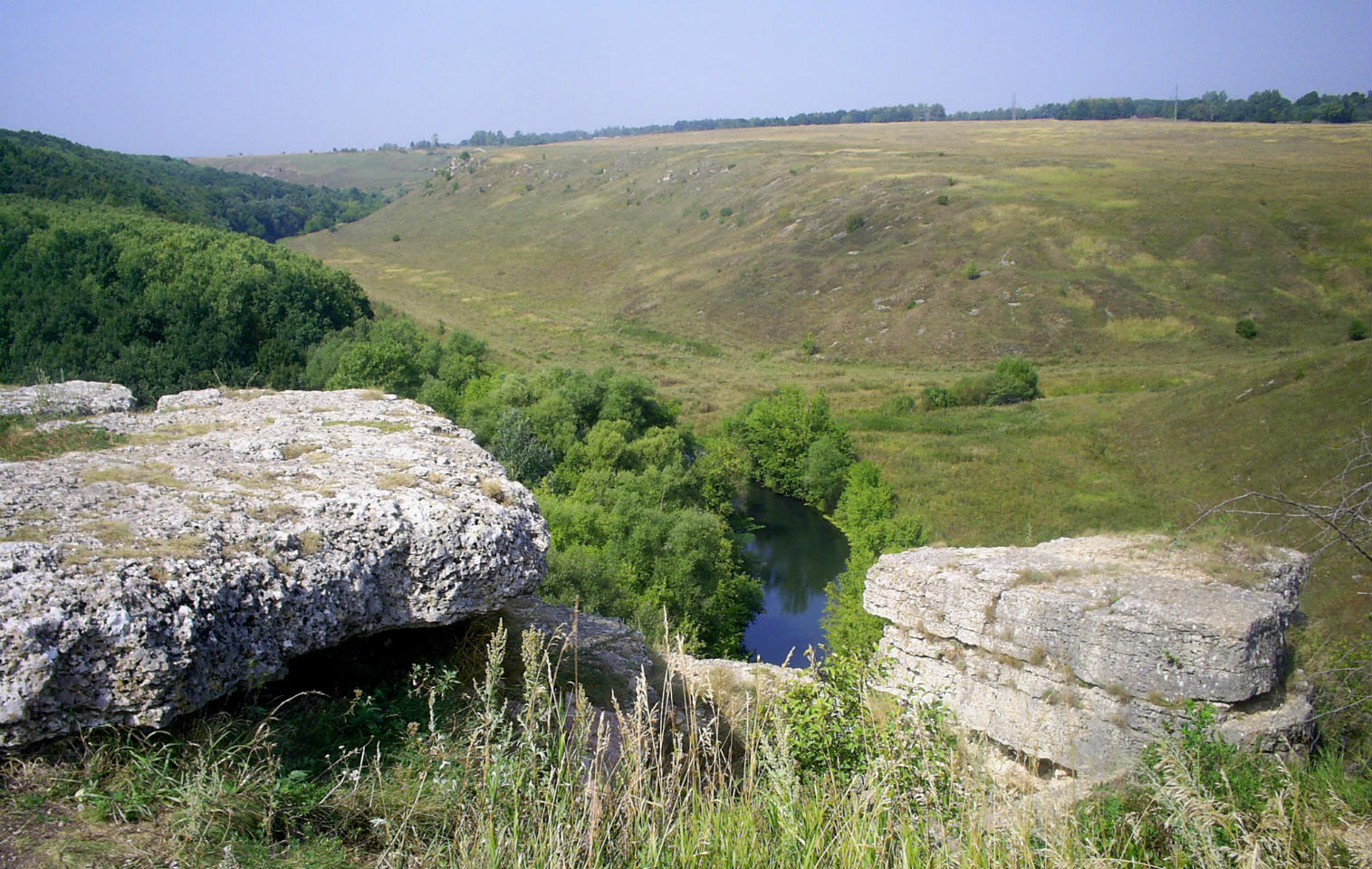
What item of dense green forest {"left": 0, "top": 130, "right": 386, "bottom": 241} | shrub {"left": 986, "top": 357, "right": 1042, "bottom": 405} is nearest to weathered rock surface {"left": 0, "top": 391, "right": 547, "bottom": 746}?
shrub {"left": 986, "top": 357, "right": 1042, "bottom": 405}

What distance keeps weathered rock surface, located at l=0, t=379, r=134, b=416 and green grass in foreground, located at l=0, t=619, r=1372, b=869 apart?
555 centimetres

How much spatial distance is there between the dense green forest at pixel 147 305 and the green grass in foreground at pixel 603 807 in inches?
964

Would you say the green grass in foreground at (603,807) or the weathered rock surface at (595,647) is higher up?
the green grass in foreground at (603,807)

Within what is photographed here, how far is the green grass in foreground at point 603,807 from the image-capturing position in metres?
3.43

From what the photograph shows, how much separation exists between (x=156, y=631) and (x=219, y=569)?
0.65 m

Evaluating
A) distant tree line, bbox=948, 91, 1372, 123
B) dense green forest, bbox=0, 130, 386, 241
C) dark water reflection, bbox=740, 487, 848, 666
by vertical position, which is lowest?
dark water reflection, bbox=740, 487, 848, 666

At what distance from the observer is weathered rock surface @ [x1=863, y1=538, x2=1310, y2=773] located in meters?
8.18

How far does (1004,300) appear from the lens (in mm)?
57750

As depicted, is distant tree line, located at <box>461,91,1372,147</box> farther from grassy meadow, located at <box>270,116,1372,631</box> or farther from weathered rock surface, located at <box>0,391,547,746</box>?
weathered rock surface, located at <box>0,391,547,746</box>

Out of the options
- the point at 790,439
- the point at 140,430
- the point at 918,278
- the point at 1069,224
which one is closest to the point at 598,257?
the point at 918,278

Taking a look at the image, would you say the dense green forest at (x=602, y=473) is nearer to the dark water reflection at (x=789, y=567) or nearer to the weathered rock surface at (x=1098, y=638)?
the dark water reflection at (x=789, y=567)

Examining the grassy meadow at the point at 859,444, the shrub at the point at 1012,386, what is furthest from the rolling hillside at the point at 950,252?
the shrub at the point at 1012,386

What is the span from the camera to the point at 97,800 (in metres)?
3.99

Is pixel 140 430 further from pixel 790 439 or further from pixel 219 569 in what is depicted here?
pixel 790 439
